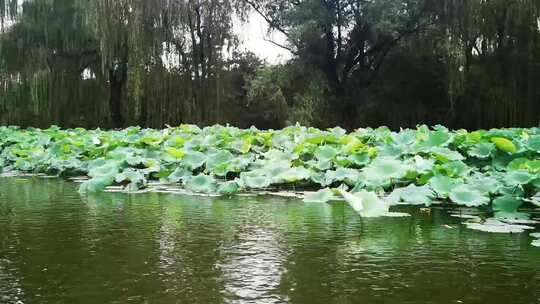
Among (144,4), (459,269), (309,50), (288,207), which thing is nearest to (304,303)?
(459,269)

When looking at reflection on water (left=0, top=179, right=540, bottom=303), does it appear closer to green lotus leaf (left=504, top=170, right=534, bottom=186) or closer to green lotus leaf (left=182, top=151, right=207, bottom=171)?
green lotus leaf (left=504, top=170, right=534, bottom=186)

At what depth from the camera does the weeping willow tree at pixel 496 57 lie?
11141 mm

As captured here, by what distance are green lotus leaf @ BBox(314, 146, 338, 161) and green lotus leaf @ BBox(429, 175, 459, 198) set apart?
91cm

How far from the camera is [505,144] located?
8.80ft

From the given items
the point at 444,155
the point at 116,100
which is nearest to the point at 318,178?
the point at 444,155

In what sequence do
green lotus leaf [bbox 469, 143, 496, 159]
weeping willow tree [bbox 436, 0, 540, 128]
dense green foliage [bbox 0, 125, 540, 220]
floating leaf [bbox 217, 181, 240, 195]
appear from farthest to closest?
1. weeping willow tree [bbox 436, 0, 540, 128]
2. green lotus leaf [bbox 469, 143, 496, 159]
3. floating leaf [bbox 217, 181, 240, 195]
4. dense green foliage [bbox 0, 125, 540, 220]

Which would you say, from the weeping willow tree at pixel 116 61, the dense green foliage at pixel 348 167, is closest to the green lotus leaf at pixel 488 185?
the dense green foliage at pixel 348 167

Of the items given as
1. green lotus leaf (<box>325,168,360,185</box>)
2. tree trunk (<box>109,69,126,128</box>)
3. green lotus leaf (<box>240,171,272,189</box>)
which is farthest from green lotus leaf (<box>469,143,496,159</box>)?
tree trunk (<box>109,69,126,128</box>)

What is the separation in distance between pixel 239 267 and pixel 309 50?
1349 cm

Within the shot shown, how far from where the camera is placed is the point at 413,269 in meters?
1.21

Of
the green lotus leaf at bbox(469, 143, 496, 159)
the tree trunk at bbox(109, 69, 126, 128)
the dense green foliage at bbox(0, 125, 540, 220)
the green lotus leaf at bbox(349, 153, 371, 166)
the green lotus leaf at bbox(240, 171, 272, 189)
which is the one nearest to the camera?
the dense green foliage at bbox(0, 125, 540, 220)

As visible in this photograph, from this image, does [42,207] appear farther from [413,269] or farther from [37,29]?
[37,29]

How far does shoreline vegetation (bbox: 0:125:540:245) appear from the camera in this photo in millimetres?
1953

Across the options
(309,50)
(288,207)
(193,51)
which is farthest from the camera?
(309,50)
